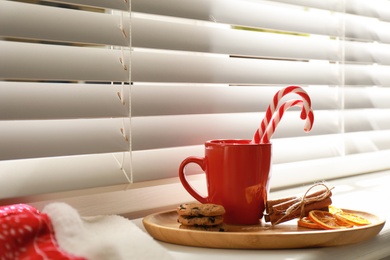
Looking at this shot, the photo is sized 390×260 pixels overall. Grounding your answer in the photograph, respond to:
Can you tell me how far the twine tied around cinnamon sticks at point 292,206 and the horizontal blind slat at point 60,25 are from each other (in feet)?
1.20

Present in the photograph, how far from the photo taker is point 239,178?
0.92 m

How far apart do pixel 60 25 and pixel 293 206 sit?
0.47m

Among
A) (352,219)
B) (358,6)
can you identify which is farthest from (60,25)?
(358,6)

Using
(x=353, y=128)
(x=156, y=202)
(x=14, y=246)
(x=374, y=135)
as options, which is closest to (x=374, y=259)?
(x=156, y=202)

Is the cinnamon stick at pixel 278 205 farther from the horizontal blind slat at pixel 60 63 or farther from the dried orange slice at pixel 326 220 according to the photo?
the horizontal blind slat at pixel 60 63

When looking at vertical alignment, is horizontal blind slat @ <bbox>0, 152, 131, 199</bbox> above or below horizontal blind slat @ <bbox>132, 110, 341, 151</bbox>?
below

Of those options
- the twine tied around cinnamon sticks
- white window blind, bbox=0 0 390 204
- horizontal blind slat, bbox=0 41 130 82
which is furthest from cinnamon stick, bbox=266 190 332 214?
horizontal blind slat, bbox=0 41 130 82

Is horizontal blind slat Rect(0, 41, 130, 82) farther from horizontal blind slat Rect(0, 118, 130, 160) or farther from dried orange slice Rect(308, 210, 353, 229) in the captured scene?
dried orange slice Rect(308, 210, 353, 229)

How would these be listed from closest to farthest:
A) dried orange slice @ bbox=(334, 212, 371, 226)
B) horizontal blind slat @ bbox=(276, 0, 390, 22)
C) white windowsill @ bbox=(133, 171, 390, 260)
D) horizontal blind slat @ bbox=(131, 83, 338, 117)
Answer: white windowsill @ bbox=(133, 171, 390, 260) → dried orange slice @ bbox=(334, 212, 371, 226) → horizontal blind slat @ bbox=(131, 83, 338, 117) → horizontal blind slat @ bbox=(276, 0, 390, 22)

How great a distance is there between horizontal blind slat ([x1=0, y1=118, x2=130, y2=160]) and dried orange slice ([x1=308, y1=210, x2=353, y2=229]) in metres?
0.33

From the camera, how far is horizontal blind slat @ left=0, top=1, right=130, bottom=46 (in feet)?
2.81

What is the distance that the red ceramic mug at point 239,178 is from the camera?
918mm

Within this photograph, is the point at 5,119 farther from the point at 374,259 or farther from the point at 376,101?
the point at 376,101

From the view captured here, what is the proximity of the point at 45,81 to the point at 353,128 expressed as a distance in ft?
2.76
